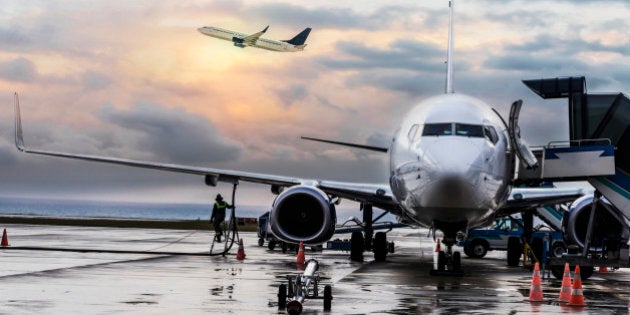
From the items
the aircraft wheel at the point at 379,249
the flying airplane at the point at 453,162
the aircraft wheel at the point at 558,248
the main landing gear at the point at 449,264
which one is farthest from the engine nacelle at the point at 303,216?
the aircraft wheel at the point at 558,248

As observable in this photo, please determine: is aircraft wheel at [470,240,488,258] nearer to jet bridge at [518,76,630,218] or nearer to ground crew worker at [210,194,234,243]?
ground crew worker at [210,194,234,243]

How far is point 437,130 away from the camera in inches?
679

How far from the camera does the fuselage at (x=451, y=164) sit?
633 inches

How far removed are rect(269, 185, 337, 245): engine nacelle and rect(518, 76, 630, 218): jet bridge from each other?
17.9 ft

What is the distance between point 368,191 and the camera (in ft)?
75.6

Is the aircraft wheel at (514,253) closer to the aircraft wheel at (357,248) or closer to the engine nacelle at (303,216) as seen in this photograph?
the aircraft wheel at (357,248)

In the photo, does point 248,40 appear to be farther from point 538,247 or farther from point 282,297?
point 282,297

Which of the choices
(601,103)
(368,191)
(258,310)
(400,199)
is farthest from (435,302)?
(368,191)

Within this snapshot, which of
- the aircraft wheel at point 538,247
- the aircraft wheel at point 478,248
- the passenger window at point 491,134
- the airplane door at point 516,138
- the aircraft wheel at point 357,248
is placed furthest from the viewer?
the aircraft wheel at point 478,248

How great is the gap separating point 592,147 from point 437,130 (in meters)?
3.54

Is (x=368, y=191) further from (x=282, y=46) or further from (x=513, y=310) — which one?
(x=282, y=46)

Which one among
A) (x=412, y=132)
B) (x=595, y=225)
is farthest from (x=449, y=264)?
(x=595, y=225)

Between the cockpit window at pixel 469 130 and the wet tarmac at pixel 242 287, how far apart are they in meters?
2.88

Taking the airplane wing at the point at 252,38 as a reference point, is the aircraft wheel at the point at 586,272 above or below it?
below
